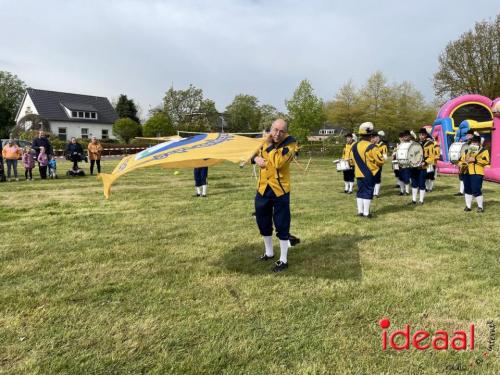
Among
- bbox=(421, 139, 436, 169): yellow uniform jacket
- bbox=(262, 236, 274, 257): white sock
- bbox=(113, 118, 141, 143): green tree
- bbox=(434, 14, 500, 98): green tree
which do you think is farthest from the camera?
bbox=(113, 118, 141, 143): green tree

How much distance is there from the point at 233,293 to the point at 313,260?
1.67 metres

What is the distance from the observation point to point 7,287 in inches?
187

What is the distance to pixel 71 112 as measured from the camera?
58.6m

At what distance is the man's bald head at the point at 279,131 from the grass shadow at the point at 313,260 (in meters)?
1.86

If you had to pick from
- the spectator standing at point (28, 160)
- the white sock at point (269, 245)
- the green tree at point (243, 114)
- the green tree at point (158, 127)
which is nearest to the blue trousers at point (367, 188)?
the white sock at point (269, 245)

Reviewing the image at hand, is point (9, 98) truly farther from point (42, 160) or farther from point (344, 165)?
point (344, 165)

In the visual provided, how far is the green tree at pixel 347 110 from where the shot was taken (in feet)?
164

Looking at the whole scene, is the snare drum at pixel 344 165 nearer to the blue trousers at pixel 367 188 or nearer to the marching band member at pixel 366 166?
the marching band member at pixel 366 166

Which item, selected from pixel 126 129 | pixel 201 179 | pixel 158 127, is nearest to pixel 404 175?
pixel 201 179

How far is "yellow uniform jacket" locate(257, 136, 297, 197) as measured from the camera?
5.27 m

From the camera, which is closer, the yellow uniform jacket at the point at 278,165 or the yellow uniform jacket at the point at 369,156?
the yellow uniform jacket at the point at 278,165

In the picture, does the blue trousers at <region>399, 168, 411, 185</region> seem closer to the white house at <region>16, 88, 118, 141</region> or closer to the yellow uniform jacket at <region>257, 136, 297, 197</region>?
the yellow uniform jacket at <region>257, 136, 297, 197</region>

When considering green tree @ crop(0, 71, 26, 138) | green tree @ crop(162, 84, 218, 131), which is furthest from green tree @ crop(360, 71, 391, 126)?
green tree @ crop(0, 71, 26, 138)
